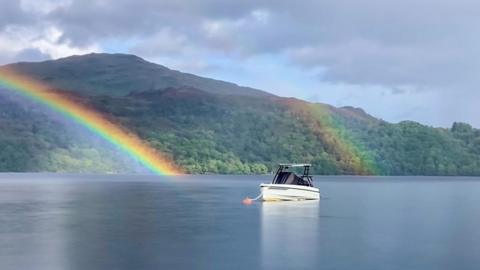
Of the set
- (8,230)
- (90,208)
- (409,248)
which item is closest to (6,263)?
(8,230)

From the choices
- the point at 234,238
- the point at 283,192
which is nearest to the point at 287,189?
the point at 283,192

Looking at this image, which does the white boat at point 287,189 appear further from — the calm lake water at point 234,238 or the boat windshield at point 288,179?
the calm lake water at point 234,238

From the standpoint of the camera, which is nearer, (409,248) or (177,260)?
(177,260)

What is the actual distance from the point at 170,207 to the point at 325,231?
26.1m

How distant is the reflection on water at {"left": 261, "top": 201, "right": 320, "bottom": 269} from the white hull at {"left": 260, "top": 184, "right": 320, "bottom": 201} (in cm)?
338

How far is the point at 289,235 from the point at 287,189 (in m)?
32.1

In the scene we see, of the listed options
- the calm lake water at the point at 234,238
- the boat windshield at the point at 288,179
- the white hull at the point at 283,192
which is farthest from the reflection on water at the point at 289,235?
the boat windshield at the point at 288,179

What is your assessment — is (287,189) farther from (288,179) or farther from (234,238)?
(234,238)

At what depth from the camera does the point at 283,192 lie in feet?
251

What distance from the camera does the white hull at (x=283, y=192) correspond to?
76.5 meters

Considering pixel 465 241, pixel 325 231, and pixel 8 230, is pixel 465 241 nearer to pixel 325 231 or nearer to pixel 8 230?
pixel 325 231

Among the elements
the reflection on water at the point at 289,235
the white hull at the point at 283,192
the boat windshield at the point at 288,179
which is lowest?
the reflection on water at the point at 289,235

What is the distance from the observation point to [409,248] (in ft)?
127

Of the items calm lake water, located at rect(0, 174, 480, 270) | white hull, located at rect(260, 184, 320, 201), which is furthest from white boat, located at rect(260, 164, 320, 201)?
calm lake water, located at rect(0, 174, 480, 270)
